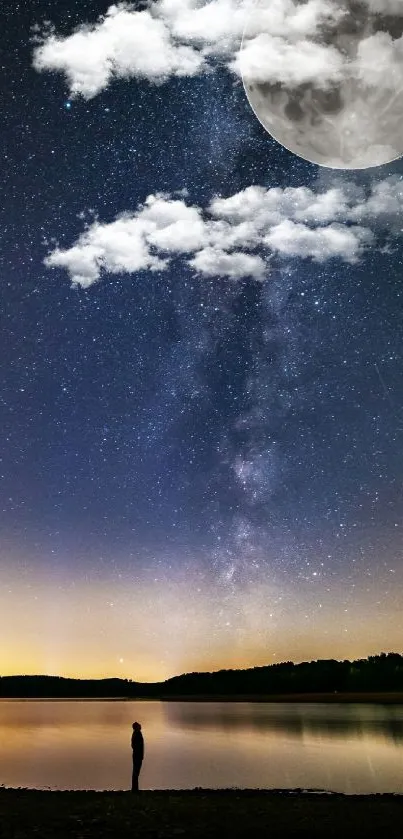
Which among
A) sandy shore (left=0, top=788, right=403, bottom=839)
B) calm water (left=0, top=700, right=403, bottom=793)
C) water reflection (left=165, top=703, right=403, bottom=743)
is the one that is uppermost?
sandy shore (left=0, top=788, right=403, bottom=839)

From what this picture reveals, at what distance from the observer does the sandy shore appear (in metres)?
15.8

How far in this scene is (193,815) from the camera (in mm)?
18219

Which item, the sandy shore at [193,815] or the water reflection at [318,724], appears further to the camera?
the water reflection at [318,724]

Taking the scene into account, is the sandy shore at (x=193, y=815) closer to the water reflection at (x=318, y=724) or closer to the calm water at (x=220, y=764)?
the calm water at (x=220, y=764)

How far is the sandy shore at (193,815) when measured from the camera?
1577 centimetres

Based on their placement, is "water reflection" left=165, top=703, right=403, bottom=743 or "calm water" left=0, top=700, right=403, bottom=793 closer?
"calm water" left=0, top=700, right=403, bottom=793

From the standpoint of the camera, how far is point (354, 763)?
138 ft

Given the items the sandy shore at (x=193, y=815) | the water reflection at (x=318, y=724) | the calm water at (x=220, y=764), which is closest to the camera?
the sandy shore at (x=193, y=815)

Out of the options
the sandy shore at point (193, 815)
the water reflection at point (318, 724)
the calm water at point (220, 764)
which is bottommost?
the water reflection at point (318, 724)

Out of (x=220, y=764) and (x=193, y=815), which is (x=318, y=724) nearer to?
(x=220, y=764)

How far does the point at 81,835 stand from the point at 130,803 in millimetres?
5425

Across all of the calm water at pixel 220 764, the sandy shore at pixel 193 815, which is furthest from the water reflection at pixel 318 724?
the sandy shore at pixel 193 815

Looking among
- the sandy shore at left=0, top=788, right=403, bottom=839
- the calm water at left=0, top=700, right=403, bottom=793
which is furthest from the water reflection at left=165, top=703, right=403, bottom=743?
the sandy shore at left=0, top=788, right=403, bottom=839

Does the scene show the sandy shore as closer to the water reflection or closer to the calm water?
the calm water
